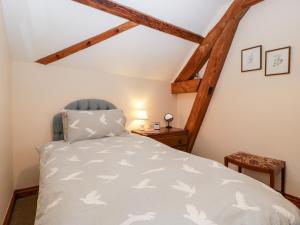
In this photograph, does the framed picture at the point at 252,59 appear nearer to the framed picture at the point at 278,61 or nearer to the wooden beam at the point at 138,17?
the framed picture at the point at 278,61

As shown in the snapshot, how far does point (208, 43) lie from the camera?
9.12 ft

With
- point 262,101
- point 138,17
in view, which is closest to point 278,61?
point 262,101

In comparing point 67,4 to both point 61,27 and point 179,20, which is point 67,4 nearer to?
point 61,27

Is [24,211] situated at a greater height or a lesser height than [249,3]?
lesser

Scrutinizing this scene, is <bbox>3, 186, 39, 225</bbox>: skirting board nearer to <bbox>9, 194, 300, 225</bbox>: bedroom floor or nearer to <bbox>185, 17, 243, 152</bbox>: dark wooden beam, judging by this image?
<bbox>9, 194, 300, 225</bbox>: bedroom floor

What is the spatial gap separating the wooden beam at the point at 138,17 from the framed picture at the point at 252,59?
70 cm

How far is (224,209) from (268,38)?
2.19m

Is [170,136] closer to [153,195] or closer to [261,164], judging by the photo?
[261,164]

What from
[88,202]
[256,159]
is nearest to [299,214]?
[88,202]

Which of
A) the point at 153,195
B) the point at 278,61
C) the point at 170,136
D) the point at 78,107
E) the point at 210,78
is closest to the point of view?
the point at 153,195

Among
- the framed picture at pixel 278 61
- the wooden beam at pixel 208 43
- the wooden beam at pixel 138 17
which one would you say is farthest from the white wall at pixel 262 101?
the wooden beam at pixel 138 17

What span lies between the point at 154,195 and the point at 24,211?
1813mm

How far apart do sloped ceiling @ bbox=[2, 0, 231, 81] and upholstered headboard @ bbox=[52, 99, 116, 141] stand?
0.48 m

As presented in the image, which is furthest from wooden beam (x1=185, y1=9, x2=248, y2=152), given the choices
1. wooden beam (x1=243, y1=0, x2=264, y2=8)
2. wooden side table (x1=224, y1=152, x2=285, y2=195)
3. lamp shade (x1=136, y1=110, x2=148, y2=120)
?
wooden side table (x1=224, y1=152, x2=285, y2=195)
